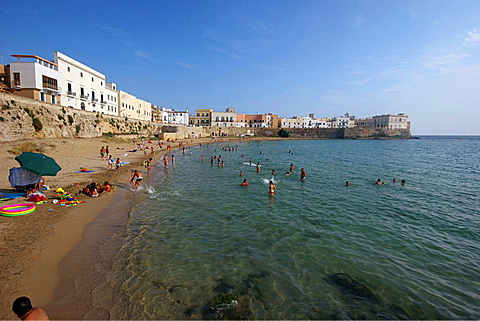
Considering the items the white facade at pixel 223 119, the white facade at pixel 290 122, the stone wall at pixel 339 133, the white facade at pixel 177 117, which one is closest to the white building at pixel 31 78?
the white facade at pixel 177 117

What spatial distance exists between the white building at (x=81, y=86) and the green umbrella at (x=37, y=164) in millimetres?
27642

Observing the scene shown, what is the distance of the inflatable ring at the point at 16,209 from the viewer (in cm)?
803

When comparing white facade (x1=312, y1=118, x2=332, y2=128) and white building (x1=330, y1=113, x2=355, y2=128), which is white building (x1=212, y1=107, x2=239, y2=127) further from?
white building (x1=330, y1=113, x2=355, y2=128)

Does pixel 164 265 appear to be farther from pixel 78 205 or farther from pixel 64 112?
pixel 64 112

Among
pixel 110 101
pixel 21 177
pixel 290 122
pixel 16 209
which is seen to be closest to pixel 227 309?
pixel 16 209

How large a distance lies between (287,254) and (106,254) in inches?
208

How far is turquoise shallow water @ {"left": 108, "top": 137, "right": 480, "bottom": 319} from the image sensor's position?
202 inches

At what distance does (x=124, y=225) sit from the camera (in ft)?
28.3

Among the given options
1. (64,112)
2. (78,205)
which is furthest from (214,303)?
(64,112)

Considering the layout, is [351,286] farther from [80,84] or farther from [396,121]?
[396,121]

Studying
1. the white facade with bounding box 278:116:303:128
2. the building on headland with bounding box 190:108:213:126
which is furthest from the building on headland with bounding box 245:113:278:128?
the building on headland with bounding box 190:108:213:126

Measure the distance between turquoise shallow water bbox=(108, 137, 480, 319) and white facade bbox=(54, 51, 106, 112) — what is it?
29650mm

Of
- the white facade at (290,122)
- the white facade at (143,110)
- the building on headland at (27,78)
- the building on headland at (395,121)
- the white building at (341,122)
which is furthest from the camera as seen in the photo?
the white building at (341,122)

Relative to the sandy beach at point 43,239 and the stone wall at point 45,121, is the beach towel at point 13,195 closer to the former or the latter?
the sandy beach at point 43,239
